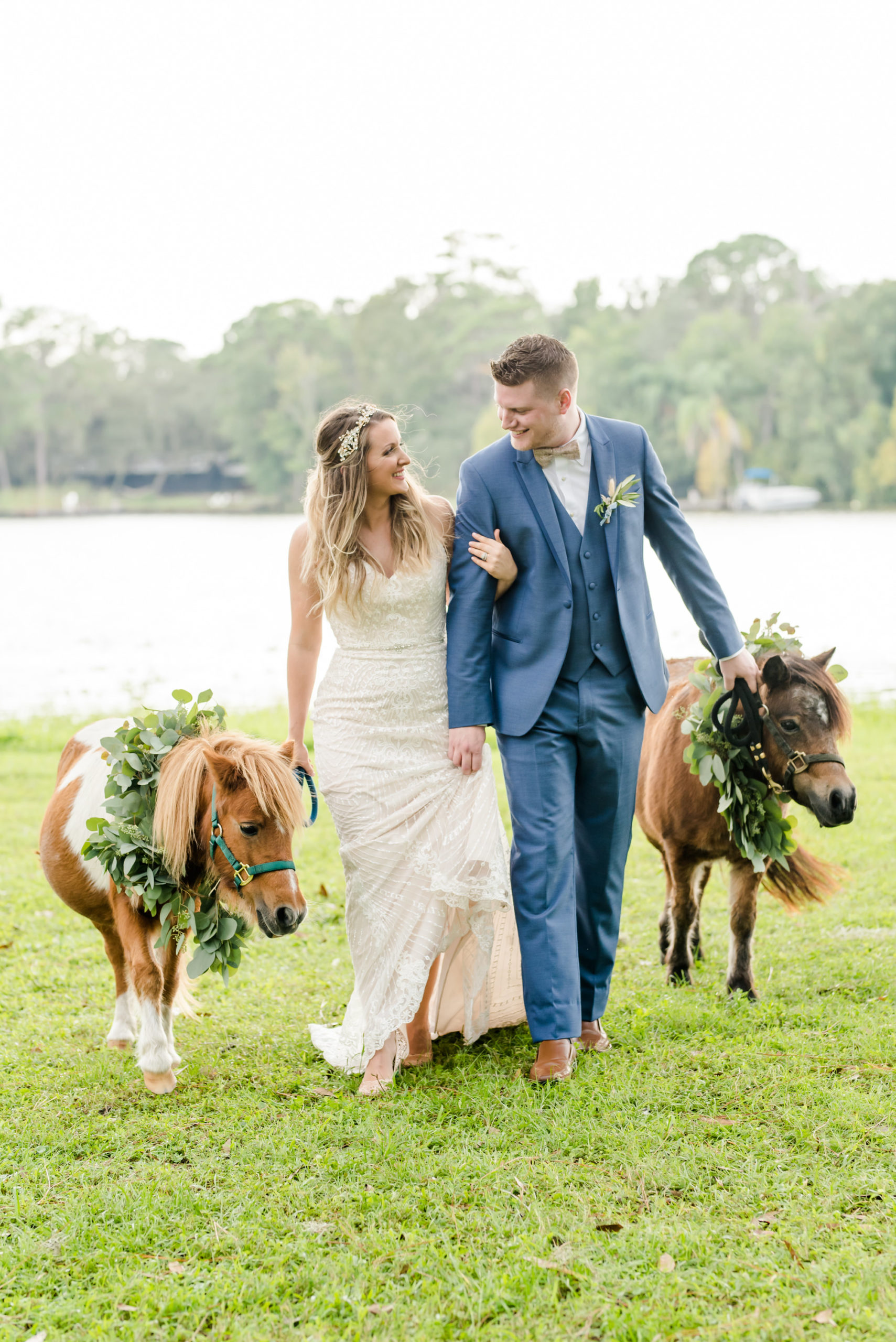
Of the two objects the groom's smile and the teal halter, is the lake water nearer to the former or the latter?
the teal halter

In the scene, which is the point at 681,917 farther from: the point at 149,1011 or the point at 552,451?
the point at 149,1011

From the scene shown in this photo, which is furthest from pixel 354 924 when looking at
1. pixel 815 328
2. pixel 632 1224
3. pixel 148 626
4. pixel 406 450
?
pixel 815 328

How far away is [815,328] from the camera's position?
66938 millimetres

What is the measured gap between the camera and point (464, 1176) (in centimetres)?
344

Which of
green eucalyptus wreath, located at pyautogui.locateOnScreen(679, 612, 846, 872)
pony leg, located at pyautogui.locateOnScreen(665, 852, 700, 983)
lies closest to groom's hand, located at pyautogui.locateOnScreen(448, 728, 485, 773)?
green eucalyptus wreath, located at pyautogui.locateOnScreen(679, 612, 846, 872)

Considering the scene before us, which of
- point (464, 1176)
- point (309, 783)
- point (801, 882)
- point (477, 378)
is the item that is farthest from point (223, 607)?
point (477, 378)

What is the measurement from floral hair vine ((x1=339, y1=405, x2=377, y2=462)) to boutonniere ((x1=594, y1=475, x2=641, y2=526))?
904 millimetres

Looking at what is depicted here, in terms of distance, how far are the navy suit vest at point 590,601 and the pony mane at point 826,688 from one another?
91 centimetres

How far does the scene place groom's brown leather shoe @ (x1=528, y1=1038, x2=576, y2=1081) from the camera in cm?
414

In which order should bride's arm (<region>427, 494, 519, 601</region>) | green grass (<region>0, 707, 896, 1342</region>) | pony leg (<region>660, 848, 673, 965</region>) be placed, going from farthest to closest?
pony leg (<region>660, 848, 673, 965</region>), bride's arm (<region>427, 494, 519, 601</region>), green grass (<region>0, 707, 896, 1342</region>)

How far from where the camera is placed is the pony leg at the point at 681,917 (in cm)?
527

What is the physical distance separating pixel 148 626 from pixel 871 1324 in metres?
26.0

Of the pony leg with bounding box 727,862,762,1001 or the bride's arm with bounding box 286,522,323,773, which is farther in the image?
the pony leg with bounding box 727,862,762,1001

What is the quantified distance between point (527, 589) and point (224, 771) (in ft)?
4.18
